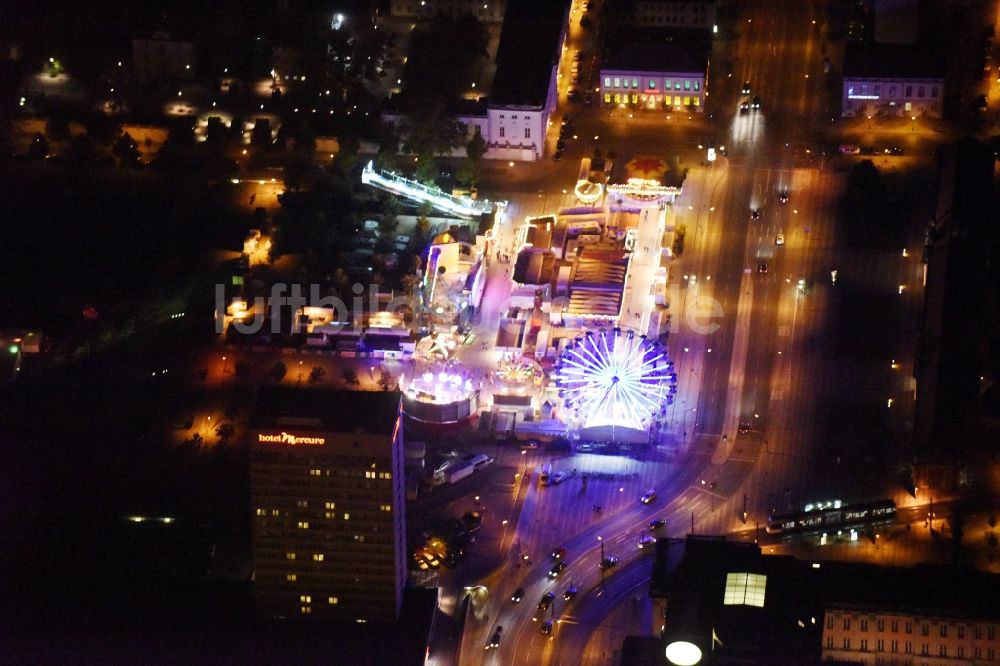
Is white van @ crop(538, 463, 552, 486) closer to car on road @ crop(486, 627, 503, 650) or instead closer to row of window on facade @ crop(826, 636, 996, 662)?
car on road @ crop(486, 627, 503, 650)

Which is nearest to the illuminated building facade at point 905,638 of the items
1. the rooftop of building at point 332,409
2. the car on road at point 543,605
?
the car on road at point 543,605

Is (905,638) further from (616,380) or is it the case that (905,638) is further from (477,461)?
(477,461)

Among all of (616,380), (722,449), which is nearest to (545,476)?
(616,380)

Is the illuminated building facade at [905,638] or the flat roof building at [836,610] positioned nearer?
the flat roof building at [836,610]

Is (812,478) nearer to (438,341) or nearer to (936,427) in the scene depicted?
(936,427)

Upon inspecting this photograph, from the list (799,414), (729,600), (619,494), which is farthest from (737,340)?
(729,600)

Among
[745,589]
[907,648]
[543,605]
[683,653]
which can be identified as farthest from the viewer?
[543,605]

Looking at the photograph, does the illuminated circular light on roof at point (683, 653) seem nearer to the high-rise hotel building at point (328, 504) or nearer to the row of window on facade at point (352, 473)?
the high-rise hotel building at point (328, 504)
